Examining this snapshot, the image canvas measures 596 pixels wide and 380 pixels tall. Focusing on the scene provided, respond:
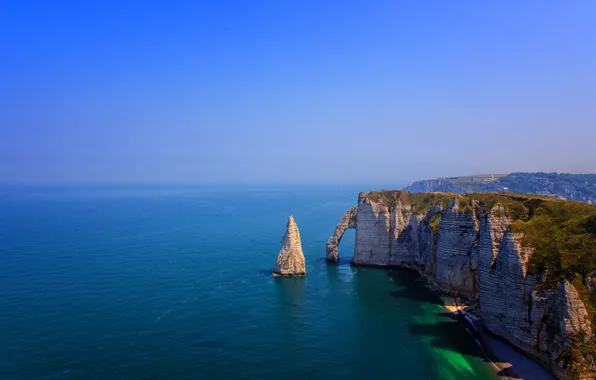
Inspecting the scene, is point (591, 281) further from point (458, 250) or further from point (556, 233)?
point (458, 250)

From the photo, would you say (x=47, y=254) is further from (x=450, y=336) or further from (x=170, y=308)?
(x=450, y=336)

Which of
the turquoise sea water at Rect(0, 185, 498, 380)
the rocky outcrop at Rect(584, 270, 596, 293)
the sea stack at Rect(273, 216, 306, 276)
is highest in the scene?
the rocky outcrop at Rect(584, 270, 596, 293)

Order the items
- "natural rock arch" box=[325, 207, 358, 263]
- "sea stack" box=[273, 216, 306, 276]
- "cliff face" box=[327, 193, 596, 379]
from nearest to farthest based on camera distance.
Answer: "cliff face" box=[327, 193, 596, 379]
"sea stack" box=[273, 216, 306, 276]
"natural rock arch" box=[325, 207, 358, 263]

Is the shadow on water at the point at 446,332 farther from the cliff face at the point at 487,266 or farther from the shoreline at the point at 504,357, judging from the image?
the cliff face at the point at 487,266

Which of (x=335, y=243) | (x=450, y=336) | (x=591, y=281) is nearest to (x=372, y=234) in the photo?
(x=335, y=243)

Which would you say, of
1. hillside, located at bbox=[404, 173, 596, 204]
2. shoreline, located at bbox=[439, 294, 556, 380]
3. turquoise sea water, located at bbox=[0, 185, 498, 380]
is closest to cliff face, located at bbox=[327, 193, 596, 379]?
shoreline, located at bbox=[439, 294, 556, 380]

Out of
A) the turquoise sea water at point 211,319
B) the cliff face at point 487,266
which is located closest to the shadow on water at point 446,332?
the turquoise sea water at point 211,319

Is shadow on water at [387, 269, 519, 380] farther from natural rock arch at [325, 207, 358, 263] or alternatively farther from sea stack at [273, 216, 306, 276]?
natural rock arch at [325, 207, 358, 263]
